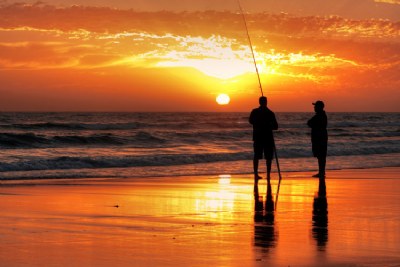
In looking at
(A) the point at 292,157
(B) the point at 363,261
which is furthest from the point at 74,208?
(A) the point at 292,157

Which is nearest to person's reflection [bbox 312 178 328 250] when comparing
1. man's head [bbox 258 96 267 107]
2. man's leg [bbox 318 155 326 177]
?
man's head [bbox 258 96 267 107]

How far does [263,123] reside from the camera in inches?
637

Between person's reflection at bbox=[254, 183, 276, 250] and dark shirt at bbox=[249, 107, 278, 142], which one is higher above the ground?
dark shirt at bbox=[249, 107, 278, 142]

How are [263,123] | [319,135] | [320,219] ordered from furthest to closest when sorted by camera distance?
[319,135]
[263,123]
[320,219]

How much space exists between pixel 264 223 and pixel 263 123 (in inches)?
285

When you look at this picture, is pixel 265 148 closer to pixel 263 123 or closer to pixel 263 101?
pixel 263 123

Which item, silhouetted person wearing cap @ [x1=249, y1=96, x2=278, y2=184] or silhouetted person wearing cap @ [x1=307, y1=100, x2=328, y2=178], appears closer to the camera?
silhouetted person wearing cap @ [x1=249, y1=96, x2=278, y2=184]

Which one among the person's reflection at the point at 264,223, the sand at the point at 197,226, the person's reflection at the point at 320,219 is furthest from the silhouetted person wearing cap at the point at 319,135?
the person's reflection at the point at 264,223

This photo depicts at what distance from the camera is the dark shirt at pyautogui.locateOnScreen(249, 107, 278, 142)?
16125 mm

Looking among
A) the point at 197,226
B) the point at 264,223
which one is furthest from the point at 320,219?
the point at 197,226

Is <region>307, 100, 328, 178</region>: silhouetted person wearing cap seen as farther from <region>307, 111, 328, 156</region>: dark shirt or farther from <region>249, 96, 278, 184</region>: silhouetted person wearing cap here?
<region>249, 96, 278, 184</region>: silhouetted person wearing cap

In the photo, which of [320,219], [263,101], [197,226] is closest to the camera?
[197,226]

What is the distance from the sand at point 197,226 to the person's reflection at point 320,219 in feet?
0.04

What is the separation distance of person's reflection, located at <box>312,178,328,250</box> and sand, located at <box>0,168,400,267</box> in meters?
0.01
